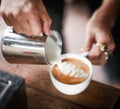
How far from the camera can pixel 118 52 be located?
118 cm

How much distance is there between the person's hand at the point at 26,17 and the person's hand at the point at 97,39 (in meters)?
0.20

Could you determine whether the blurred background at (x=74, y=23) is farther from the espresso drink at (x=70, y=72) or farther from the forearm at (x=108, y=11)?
the espresso drink at (x=70, y=72)

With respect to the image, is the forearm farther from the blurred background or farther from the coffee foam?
the coffee foam

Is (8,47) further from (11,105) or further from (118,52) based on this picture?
(118,52)

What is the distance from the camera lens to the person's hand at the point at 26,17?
69cm

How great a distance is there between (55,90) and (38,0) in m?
0.27

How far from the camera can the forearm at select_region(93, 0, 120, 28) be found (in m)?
1.03

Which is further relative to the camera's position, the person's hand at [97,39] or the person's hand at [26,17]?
the person's hand at [97,39]

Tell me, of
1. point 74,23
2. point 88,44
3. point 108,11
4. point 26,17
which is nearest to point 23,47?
point 26,17

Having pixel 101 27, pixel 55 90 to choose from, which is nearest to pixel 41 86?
pixel 55 90

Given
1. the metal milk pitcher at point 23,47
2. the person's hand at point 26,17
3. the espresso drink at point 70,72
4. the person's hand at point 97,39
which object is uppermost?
the person's hand at point 26,17

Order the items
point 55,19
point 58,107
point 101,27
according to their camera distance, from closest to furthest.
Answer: point 58,107, point 101,27, point 55,19

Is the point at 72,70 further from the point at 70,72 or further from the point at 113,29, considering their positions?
the point at 113,29

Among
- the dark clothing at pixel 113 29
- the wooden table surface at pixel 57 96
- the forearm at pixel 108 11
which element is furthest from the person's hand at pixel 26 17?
the dark clothing at pixel 113 29
